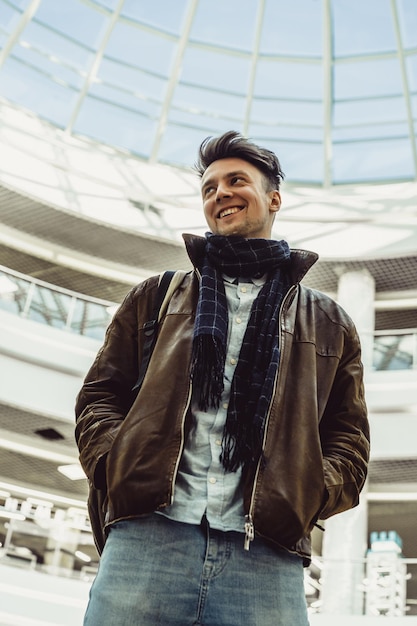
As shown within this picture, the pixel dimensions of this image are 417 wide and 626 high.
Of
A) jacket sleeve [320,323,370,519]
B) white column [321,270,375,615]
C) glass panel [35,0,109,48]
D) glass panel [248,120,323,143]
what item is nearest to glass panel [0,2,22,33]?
glass panel [35,0,109,48]

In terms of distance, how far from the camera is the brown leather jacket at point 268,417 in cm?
202

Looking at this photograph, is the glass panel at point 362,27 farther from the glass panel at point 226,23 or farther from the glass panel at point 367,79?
the glass panel at point 226,23

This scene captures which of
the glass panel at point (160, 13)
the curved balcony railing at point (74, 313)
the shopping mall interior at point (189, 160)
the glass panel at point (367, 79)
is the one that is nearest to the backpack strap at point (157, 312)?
the shopping mall interior at point (189, 160)

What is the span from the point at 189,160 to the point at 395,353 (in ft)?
21.3

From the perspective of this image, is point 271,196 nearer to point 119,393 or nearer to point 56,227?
point 119,393

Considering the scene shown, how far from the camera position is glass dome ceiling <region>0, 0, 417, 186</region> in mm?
16938

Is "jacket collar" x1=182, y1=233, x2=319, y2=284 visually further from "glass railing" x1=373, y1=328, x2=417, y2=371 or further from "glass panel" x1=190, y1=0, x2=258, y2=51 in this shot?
"glass panel" x1=190, y1=0, x2=258, y2=51

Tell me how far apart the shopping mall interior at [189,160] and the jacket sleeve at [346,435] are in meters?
13.3

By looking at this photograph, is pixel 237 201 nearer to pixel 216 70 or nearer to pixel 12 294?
pixel 12 294

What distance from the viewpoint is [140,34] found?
17.3m

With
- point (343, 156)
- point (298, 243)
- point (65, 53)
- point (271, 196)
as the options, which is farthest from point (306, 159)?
point (271, 196)

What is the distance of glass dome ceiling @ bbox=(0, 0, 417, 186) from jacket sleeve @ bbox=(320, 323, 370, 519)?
15456 millimetres

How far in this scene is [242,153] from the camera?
102 inches

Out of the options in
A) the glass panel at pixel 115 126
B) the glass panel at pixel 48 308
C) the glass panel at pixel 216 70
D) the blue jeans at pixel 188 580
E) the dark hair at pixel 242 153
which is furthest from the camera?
the glass panel at pixel 115 126
